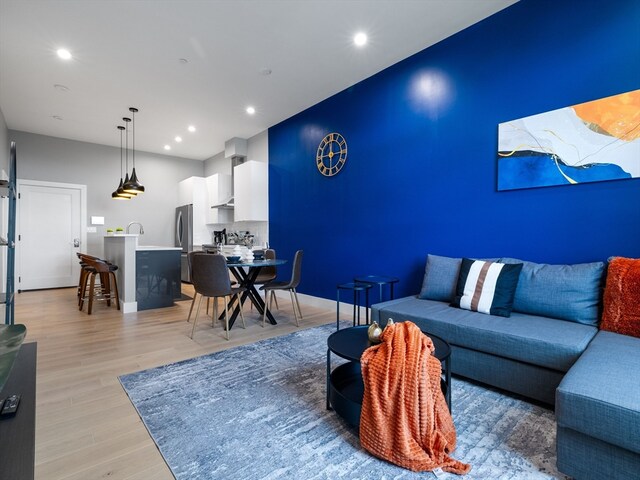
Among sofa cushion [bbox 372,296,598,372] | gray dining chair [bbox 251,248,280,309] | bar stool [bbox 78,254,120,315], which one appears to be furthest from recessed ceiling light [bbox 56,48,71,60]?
sofa cushion [bbox 372,296,598,372]

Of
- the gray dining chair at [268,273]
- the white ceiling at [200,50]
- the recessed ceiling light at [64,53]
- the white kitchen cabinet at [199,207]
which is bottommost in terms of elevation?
the gray dining chair at [268,273]

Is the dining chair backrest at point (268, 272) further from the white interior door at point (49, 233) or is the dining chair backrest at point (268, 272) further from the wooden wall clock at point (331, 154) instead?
the white interior door at point (49, 233)

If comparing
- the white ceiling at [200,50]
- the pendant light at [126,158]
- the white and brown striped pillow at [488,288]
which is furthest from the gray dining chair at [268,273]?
the pendant light at [126,158]

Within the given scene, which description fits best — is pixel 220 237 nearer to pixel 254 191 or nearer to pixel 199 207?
pixel 199 207

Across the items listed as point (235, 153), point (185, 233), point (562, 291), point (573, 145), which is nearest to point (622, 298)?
point (562, 291)

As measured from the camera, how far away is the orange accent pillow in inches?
77.9

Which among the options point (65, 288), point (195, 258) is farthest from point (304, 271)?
point (65, 288)

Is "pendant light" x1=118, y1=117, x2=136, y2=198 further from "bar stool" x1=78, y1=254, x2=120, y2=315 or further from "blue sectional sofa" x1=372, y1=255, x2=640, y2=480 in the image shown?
"blue sectional sofa" x1=372, y1=255, x2=640, y2=480

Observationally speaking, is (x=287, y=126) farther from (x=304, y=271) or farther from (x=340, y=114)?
(x=304, y=271)

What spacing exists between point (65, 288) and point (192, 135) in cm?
415

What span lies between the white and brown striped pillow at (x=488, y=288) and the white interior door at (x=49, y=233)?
750 cm

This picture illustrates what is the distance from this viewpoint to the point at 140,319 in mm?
4176

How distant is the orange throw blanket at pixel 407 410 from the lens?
1473mm

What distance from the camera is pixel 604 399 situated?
4.22 ft
